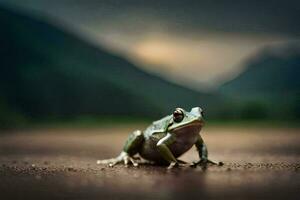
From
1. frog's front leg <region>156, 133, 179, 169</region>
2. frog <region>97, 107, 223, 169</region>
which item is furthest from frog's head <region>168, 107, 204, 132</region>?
frog's front leg <region>156, 133, 179, 169</region>

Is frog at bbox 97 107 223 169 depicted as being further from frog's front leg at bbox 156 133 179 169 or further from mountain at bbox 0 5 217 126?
mountain at bbox 0 5 217 126

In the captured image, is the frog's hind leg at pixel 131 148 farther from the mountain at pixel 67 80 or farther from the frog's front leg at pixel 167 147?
the mountain at pixel 67 80

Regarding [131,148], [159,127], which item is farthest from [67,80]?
[159,127]

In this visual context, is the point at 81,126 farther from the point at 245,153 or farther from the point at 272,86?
the point at 245,153

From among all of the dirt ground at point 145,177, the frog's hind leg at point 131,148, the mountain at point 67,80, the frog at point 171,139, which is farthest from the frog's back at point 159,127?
the mountain at point 67,80

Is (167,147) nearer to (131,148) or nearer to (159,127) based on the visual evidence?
(159,127)

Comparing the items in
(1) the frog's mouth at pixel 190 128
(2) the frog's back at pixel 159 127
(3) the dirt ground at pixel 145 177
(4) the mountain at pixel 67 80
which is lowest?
(3) the dirt ground at pixel 145 177

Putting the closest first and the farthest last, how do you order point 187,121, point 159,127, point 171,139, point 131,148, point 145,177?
1. point 145,177
2. point 187,121
3. point 171,139
4. point 159,127
5. point 131,148

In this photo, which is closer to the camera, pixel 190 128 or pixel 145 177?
pixel 145 177
